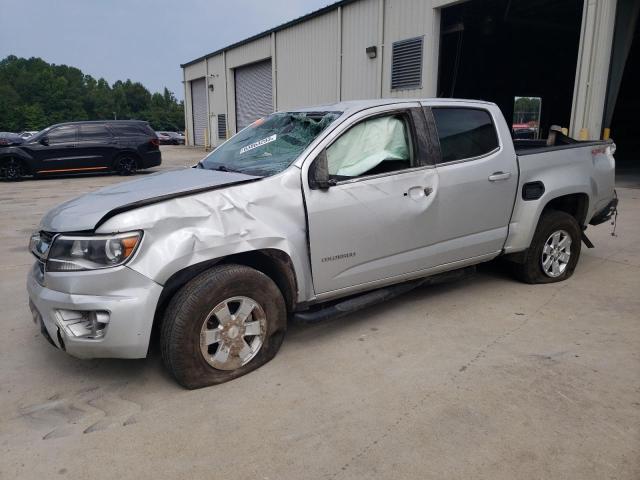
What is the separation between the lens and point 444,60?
20.4m

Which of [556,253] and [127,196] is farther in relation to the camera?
[556,253]

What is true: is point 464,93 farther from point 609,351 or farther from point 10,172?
point 609,351

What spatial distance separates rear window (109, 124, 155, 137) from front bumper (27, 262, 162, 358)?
1441cm

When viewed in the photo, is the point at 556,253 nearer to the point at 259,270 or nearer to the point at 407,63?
the point at 259,270

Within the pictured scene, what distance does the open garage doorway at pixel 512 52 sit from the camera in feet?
54.3

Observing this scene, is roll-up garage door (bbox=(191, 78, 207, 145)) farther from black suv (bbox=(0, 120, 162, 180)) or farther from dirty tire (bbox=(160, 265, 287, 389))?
dirty tire (bbox=(160, 265, 287, 389))

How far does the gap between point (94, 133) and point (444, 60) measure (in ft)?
43.7

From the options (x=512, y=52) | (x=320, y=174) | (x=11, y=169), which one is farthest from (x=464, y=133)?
(x=512, y=52)

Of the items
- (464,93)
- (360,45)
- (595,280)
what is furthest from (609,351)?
(464,93)

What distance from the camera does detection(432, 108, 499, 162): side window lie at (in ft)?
13.6

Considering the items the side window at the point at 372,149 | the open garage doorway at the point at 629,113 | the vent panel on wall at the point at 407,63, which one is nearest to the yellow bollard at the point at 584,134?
the open garage doorway at the point at 629,113

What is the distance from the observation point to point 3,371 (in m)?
3.42

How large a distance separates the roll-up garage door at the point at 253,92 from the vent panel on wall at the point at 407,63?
31.8 feet

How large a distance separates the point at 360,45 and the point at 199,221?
15.0 metres
